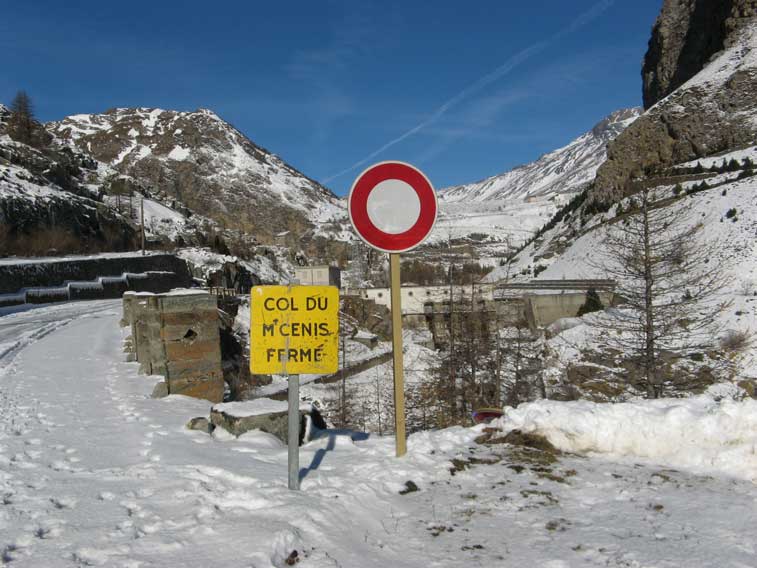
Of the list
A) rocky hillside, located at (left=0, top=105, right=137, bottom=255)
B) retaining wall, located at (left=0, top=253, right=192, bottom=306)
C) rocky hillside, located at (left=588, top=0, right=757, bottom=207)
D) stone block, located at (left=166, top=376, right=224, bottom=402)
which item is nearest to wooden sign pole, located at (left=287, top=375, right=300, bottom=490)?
stone block, located at (left=166, top=376, right=224, bottom=402)

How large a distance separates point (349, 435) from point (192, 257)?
2208 inches

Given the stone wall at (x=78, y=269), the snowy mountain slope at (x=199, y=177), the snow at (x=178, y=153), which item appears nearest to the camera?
the stone wall at (x=78, y=269)

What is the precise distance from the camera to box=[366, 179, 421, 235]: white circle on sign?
4.51 meters

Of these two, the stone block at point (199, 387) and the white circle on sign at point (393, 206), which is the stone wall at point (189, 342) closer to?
the stone block at point (199, 387)

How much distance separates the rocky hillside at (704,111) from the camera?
222ft

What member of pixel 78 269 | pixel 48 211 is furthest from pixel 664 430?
pixel 48 211

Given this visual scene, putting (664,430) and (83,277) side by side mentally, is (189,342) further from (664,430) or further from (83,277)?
(83,277)

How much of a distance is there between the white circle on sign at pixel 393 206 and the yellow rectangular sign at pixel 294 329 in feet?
3.05

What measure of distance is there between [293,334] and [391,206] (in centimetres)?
144

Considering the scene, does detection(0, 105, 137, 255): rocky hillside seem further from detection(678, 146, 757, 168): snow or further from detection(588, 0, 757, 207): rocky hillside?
detection(678, 146, 757, 168): snow

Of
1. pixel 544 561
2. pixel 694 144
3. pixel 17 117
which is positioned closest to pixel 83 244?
pixel 17 117

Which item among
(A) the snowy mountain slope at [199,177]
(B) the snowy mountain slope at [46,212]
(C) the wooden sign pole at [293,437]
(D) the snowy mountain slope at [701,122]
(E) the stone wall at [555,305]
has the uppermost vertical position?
(A) the snowy mountain slope at [199,177]

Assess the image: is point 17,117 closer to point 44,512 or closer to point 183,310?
point 183,310

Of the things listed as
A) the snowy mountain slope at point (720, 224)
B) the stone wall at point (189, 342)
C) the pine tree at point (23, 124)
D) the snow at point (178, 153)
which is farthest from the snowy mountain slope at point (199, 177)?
the stone wall at point (189, 342)
